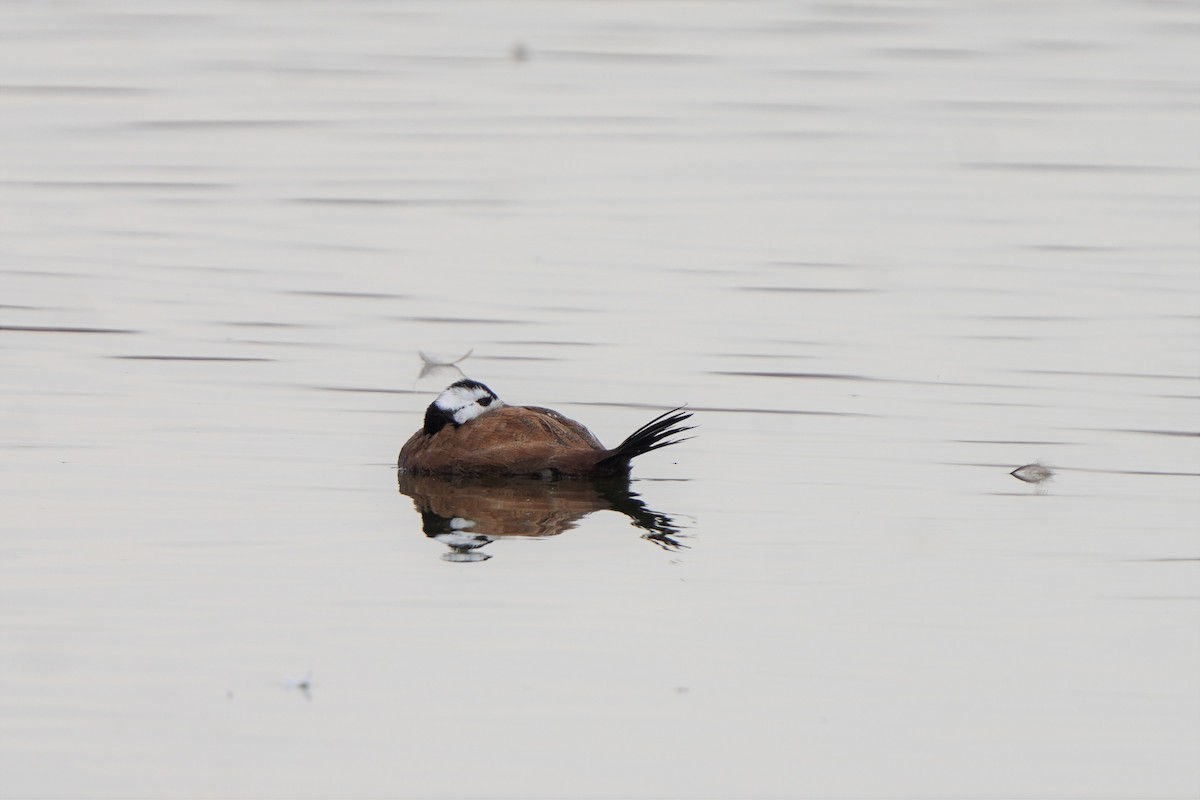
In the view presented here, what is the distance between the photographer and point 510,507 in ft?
31.2

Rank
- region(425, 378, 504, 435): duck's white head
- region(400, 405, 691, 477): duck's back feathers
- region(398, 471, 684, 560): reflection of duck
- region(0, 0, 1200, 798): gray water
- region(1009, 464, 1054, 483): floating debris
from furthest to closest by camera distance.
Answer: region(425, 378, 504, 435): duck's white head → region(400, 405, 691, 477): duck's back feathers → region(1009, 464, 1054, 483): floating debris → region(398, 471, 684, 560): reflection of duck → region(0, 0, 1200, 798): gray water

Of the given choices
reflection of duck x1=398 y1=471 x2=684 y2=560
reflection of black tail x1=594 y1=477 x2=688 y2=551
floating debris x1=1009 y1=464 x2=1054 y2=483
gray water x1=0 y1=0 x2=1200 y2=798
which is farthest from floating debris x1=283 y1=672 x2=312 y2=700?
floating debris x1=1009 y1=464 x2=1054 y2=483

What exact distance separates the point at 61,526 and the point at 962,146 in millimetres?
11567

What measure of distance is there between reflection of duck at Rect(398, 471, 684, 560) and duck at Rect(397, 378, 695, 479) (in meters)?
0.05

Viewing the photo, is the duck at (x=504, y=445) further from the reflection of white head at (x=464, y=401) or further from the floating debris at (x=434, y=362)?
the floating debris at (x=434, y=362)

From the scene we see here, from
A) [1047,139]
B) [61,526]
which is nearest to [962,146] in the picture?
[1047,139]

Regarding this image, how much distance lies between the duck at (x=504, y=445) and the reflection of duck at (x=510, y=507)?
0.05 meters

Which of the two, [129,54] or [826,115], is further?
[129,54]

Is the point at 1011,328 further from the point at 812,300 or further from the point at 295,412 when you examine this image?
the point at 295,412

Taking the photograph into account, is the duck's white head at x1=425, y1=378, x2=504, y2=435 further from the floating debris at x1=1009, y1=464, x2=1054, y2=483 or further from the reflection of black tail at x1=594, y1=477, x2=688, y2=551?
the floating debris at x1=1009, y1=464, x2=1054, y2=483

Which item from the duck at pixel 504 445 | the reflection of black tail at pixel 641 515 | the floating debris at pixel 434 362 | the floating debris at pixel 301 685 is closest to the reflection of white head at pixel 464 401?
the duck at pixel 504 445

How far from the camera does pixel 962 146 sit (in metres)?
18.8

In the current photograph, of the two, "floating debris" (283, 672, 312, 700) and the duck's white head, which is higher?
the duck's white head

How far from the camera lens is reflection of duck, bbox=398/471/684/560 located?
8930 millimetres
